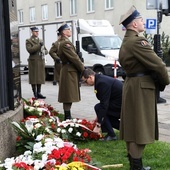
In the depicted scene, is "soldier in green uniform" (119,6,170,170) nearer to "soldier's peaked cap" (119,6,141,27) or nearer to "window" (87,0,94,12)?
"soldier's peaked cap" (119,6,141,27)

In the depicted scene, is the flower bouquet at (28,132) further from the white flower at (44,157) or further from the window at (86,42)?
the window at (86,42)

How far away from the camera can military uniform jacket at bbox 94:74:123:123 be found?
601 cm

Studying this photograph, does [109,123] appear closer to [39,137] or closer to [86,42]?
[39,137]

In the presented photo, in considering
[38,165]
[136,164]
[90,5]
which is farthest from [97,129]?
[90,5]

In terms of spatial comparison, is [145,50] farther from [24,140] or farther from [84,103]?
[84,103]

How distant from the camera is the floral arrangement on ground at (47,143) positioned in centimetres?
400

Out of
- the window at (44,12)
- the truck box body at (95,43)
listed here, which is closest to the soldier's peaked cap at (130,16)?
the truck box body at (95,43)

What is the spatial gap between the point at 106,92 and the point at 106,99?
103mm

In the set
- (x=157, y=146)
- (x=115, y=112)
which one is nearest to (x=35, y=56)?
(x=115, y=112)

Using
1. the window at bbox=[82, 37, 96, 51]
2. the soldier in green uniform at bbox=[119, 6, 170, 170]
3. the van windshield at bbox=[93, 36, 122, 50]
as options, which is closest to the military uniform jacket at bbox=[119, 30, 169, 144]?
the soldier in green uniform at bbox=[119, 6, 170, 170]

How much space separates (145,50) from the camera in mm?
4320

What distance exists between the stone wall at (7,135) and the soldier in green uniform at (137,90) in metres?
1.45

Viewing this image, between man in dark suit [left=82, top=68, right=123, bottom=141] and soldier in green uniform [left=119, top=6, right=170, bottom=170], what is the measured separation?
1387 mm

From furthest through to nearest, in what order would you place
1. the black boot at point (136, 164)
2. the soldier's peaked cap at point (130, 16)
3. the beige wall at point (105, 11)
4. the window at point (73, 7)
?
the window at point (73, 7) → the beige wall at point (105, 11) → the black boot at point (136, 164) → the soldier's peaked cap at point (130, 16)
